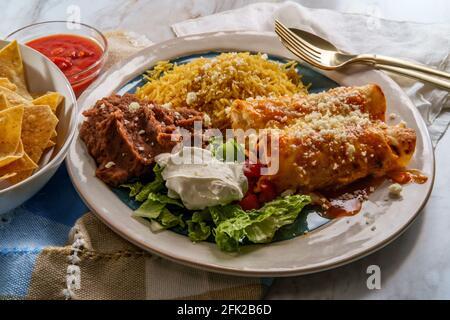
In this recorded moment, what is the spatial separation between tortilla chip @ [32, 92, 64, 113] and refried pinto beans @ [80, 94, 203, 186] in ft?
0.45

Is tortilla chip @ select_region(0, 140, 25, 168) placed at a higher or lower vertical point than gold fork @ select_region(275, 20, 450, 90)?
lower

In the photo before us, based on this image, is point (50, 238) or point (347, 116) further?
point (347, 116)

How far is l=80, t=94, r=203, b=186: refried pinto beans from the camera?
237cm

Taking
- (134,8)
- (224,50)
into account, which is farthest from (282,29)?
(134,8)

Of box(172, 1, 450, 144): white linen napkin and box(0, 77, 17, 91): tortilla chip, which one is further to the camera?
box(172, 1, 450, 144): white linen napkin

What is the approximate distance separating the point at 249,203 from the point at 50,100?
973 millimetres

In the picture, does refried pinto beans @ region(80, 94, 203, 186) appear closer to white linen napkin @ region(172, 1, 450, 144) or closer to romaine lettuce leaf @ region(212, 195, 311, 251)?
romaine lettuce leaf @ region(212, 195, 311, 251)

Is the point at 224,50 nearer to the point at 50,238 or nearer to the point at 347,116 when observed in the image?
the point at 347,116

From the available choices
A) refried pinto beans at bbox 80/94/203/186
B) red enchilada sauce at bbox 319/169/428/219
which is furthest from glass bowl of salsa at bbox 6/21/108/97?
red enchilada sauce at bbox 319/169/428/219

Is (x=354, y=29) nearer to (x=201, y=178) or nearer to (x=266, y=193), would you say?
(x=266, y=193)

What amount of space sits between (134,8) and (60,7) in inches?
20.2

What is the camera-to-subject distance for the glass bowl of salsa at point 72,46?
296 centimetres

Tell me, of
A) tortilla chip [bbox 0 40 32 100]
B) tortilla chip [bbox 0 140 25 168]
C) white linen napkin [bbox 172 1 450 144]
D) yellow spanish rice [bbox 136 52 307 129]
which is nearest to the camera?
tortilla chip [bbox 0 140 25 168]

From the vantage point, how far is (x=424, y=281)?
2.17 m
